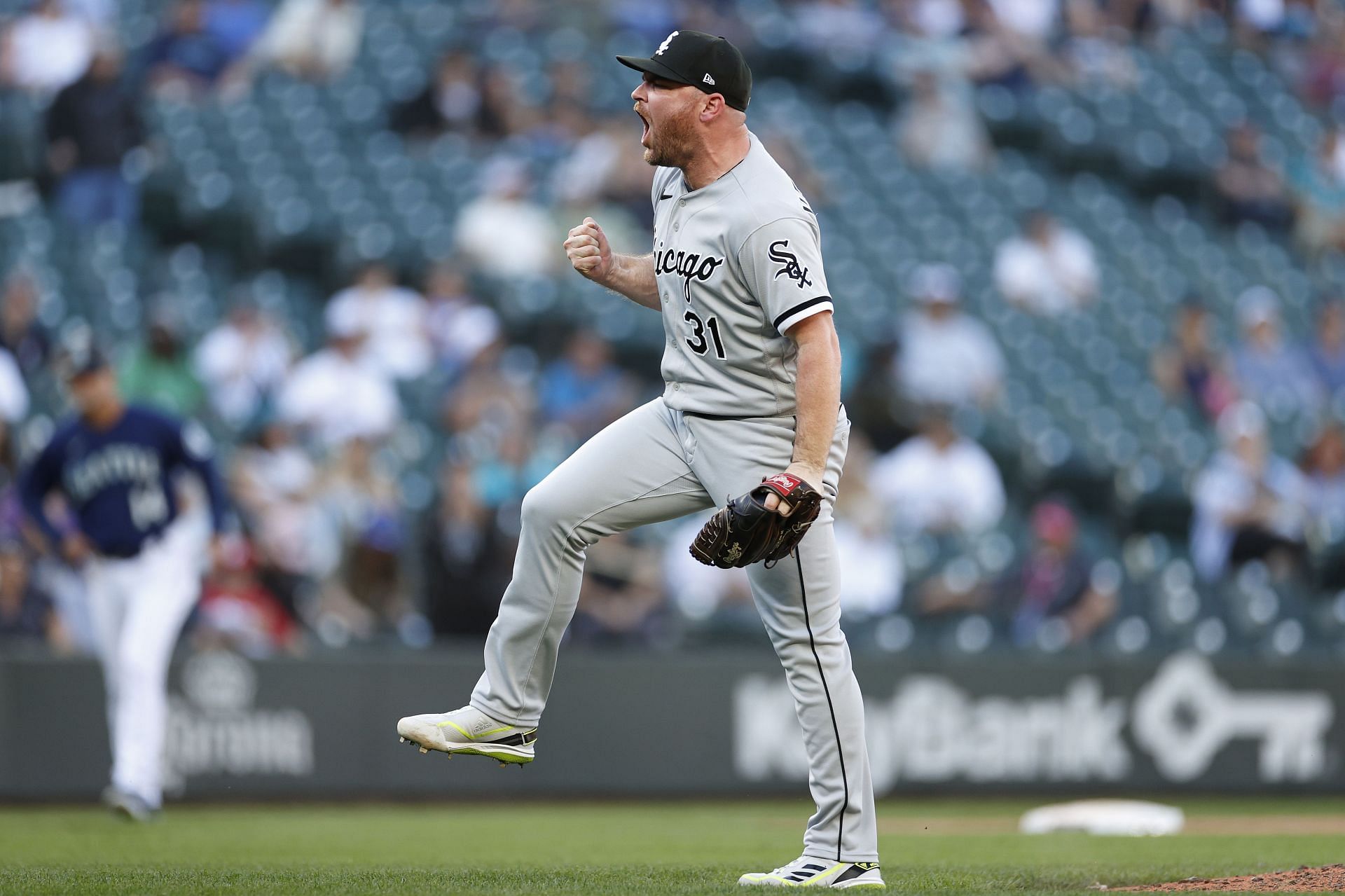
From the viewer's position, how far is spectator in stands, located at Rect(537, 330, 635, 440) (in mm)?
10125

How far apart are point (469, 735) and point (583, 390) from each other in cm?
609

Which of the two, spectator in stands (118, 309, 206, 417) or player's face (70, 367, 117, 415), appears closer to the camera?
player's face (70, 367, 117, 415)

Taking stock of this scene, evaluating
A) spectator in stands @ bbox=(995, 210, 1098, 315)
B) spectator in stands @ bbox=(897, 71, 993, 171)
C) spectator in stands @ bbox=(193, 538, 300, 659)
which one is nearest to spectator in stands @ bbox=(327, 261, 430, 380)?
spectator in stands @ bbox=(193, 538, 300, 659)

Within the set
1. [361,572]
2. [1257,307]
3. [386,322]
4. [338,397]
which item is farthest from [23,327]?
[1257,307]

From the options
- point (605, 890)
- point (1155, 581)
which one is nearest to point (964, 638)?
point (1155, 581)

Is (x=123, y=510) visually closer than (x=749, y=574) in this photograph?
No

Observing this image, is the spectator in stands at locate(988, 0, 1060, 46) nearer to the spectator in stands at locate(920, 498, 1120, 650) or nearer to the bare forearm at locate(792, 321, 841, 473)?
the spectator in stands at locate(920, 498, 1120, 650)

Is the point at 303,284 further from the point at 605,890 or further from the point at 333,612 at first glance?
the point at 605,890

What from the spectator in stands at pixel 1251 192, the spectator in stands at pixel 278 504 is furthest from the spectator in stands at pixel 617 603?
the spectator in stands at pixel 1251 192

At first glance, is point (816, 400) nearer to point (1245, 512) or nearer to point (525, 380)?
point (525, 380)

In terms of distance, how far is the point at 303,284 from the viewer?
11.2 m

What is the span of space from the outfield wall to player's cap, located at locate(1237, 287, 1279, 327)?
3.39m

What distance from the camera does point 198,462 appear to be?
24.3 feet

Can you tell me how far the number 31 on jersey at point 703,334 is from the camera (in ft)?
13.8
